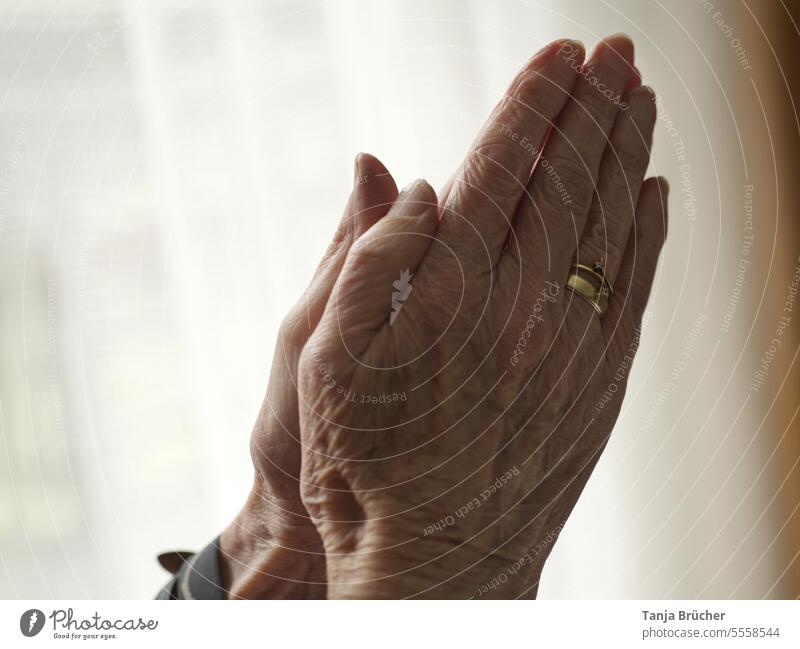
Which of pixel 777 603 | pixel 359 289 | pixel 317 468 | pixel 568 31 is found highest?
pixel 568 31

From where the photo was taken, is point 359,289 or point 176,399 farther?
point 176,399

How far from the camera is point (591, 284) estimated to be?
436mm

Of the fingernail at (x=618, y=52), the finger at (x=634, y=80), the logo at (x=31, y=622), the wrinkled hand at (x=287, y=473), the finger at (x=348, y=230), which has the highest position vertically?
the fingernail at (x=618, y=52)

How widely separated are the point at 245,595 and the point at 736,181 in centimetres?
43

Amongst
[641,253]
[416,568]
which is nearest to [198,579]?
[416,568]

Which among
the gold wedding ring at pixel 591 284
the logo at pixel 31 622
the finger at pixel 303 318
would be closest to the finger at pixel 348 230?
the finger at pixel 303 318

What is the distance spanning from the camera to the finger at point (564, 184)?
42 cm

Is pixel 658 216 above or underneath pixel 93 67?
underneath

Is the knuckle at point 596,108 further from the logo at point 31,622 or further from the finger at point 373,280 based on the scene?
the logo at point 31,622

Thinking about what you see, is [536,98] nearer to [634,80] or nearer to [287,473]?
[634,80]

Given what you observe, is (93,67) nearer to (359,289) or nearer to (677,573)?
(359,289)

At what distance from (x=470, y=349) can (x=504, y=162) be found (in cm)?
11

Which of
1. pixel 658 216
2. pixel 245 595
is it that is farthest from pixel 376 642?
pixel 658 216

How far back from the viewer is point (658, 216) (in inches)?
18.3
